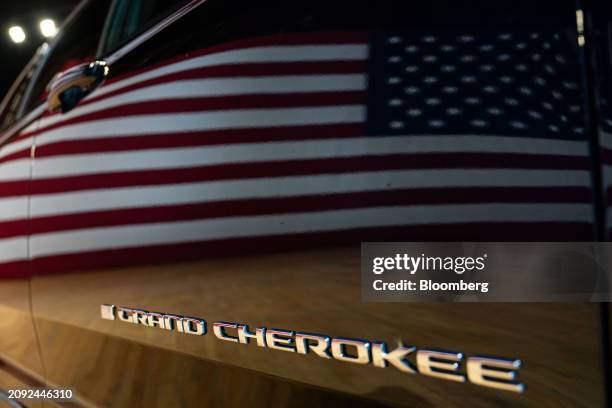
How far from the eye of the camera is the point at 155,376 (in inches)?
48.4

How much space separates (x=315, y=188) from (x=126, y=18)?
113cm

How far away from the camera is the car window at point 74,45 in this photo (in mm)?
1838

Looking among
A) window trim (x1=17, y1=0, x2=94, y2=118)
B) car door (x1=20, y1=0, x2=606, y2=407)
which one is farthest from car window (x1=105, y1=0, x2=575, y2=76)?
window trim (x1=17, y1=0, x2=94, y2=118)

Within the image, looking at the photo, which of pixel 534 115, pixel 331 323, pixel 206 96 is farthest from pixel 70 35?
pixel 534 115

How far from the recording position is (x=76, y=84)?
1.57 metres

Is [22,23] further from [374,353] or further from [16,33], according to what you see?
[374,353]

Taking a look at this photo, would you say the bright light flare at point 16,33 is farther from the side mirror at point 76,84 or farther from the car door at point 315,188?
the car door at point 315,188

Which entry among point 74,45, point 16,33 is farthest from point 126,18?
point 16,33

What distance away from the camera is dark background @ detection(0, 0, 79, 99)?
5746mm

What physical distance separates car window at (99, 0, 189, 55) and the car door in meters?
0.23

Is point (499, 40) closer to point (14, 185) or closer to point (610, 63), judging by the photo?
point (610, 63)
